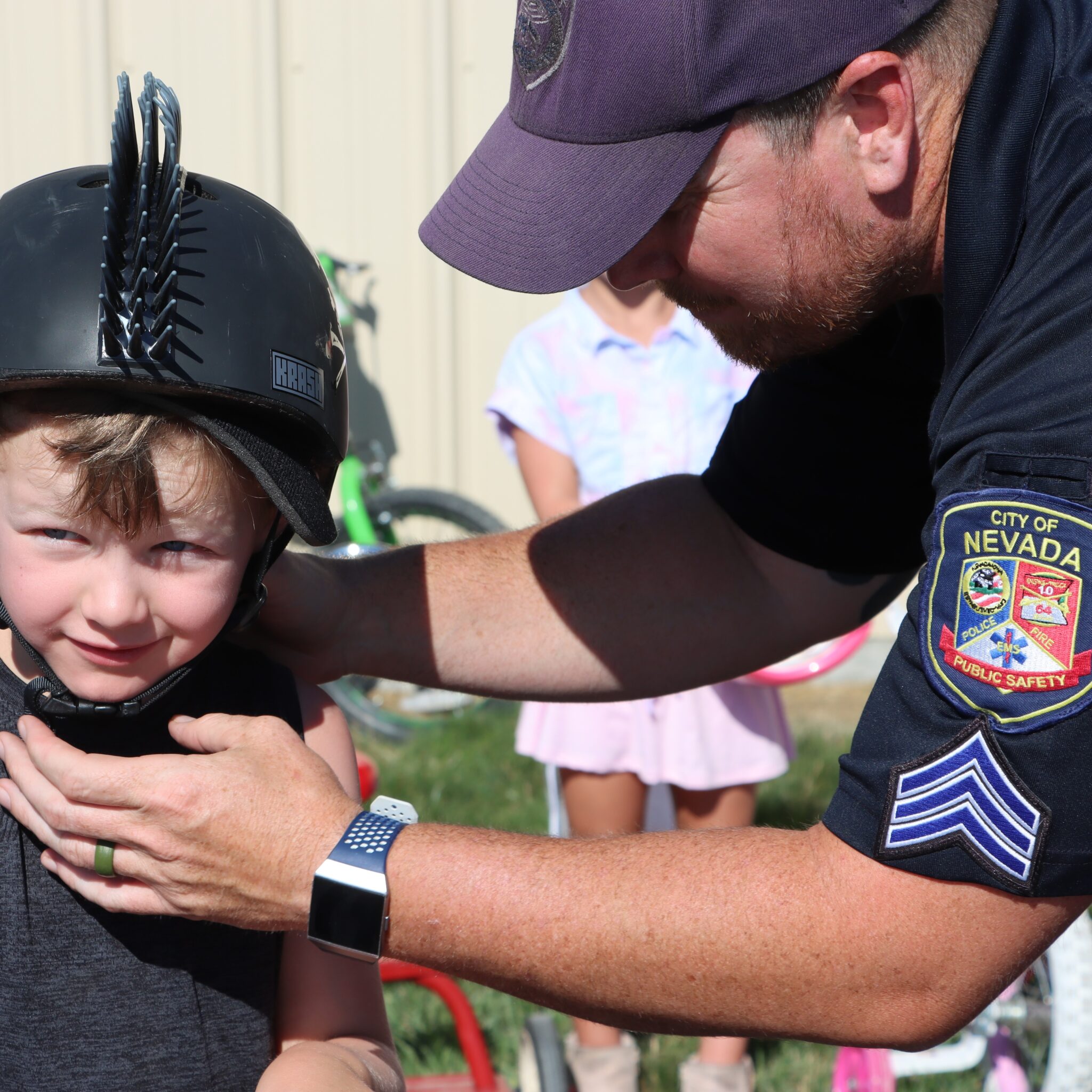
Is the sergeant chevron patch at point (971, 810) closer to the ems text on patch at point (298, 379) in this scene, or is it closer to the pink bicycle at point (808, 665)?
the ems text on patch at point (298, 379)

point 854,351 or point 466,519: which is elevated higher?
point 854,351

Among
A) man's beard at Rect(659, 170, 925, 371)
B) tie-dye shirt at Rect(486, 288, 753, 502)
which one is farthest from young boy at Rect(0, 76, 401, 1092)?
tie-dye shirt at Rect(486, 288, 753, 502)

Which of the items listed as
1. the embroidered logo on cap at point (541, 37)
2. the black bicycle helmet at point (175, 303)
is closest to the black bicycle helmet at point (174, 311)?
the black bicycle helmet at point (175, 303)

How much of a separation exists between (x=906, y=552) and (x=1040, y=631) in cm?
98

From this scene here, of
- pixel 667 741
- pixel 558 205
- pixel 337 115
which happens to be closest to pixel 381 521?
pixel 337 115

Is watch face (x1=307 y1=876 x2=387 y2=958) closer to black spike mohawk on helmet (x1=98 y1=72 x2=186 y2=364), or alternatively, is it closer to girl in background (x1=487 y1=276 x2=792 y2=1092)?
black spike mohawk on helmet (x1=98 y1=72 x2=186 y2=364)

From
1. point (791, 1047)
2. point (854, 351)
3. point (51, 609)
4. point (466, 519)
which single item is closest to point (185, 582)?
point (51, 609)

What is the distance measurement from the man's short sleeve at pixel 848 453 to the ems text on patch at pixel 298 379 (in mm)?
1036

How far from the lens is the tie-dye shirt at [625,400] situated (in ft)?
14.5

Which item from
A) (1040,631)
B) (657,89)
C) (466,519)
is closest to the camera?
(1040,631)

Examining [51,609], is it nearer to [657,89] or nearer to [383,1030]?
[383,1030]

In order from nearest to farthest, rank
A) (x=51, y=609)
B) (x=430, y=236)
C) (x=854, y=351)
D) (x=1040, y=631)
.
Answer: (x=1040, y=631), (x=51, y=609), (x=430, y=236), (x=854, y=351)

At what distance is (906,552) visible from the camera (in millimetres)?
2688

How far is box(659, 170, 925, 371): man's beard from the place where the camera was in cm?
219
